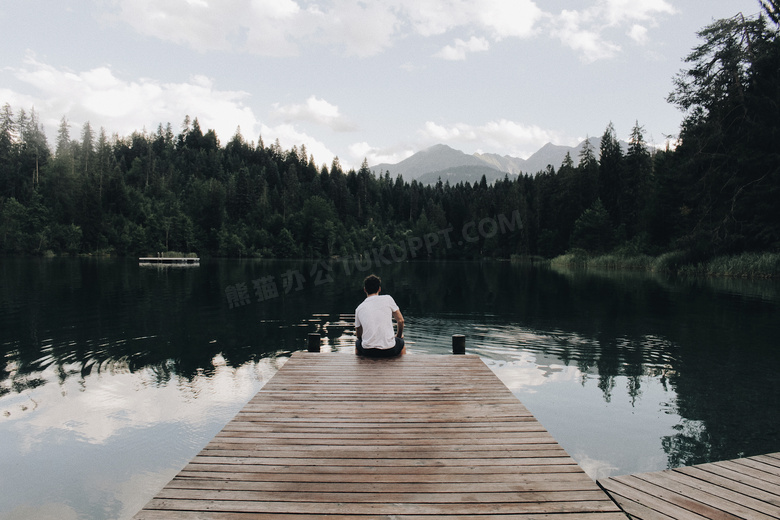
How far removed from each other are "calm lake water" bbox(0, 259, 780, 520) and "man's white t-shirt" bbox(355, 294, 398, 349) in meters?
2.89

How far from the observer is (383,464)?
177 inches

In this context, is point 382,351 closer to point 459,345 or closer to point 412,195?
point 459,345

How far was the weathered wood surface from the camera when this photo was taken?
13.6 feet

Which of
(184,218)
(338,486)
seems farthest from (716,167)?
(184,218)

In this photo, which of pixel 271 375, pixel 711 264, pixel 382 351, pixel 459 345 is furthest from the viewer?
pixel 711 264

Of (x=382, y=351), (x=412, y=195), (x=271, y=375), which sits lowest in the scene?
(x=271, y=375)

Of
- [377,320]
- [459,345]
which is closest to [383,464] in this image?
[377,320]

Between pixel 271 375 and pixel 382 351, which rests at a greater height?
pixel 382 351

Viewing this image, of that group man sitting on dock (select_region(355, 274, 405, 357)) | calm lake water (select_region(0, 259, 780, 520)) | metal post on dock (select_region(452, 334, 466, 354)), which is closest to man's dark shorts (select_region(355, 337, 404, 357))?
man sitting on dock (select_region(355, 274, 405, 357))

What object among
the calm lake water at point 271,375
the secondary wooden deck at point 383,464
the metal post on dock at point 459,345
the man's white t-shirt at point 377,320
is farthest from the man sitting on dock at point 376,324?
the calm lake water at point 271,375

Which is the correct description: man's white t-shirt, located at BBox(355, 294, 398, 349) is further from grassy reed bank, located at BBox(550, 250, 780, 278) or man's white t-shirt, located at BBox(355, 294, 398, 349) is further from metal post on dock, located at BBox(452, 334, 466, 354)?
grassy reed bank, located at BBox(550, 250, 780, 278)

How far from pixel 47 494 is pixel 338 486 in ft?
14.5

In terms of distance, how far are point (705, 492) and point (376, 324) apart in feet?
18.5

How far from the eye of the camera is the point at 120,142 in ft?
570
